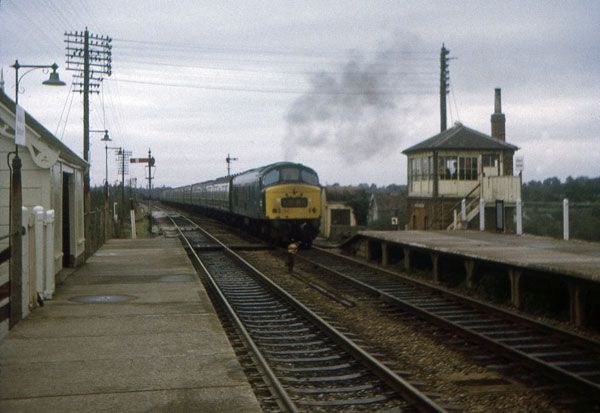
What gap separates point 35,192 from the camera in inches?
441

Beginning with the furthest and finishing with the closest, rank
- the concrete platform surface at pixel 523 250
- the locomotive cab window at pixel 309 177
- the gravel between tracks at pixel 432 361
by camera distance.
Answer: the locomotive cab window at pixel 309 177 → the concrete platform surface at pixel 523 250 → the gravel between tracks at pixel 432 361

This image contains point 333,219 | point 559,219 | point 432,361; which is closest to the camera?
point 432,361

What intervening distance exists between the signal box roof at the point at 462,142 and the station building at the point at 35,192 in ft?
52.6

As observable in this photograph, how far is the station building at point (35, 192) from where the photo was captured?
364 inches

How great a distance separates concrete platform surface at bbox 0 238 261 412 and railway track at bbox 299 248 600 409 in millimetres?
2992

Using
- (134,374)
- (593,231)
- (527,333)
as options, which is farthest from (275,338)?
(593,231)

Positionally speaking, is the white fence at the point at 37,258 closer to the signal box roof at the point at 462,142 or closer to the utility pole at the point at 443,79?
the signal box roof at the point at 462,142

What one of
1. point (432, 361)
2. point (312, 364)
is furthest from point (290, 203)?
point (312, 364)

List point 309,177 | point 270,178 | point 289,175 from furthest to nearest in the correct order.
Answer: point 309,177 < point 289,175 < point 270,178

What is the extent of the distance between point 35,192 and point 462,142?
19.6m

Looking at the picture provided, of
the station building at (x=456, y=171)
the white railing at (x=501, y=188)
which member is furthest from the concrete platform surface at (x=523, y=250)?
the station building at (x=456, y=171)

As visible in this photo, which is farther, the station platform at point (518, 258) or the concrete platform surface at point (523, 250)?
the concrete platform surface at point (523, 250)

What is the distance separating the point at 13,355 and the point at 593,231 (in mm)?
15209

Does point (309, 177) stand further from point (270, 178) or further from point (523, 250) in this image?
point (523, 250)
